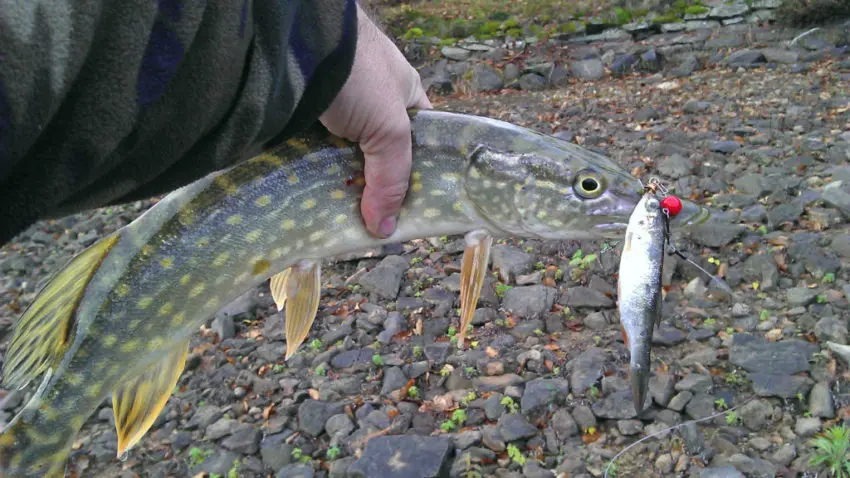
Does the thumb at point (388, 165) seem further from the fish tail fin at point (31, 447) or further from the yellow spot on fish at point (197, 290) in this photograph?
the fish tail fin at point (31, 447)

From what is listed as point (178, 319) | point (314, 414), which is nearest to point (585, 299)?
point (314, 414)

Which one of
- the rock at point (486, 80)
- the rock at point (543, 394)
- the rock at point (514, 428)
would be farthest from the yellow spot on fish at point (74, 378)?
the rock at point (486, 80)

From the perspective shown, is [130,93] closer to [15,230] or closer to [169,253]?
[15,230]

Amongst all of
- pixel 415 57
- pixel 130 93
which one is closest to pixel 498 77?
pixel 415 57

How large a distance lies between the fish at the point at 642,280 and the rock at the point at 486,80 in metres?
8.79

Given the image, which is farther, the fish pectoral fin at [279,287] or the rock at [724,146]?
the rock at [724,146]

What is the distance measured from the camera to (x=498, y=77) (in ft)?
36.4

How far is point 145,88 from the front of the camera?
1.55m

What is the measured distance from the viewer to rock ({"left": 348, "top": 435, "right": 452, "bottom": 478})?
3.54 metres

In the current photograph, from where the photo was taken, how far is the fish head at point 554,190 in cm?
242

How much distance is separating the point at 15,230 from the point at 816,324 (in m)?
4.19

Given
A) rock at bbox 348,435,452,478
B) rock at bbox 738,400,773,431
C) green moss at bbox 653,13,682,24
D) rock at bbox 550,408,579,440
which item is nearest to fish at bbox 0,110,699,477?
rock at bbox 348,435,452,478

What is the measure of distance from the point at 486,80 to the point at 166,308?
9218 millimetres

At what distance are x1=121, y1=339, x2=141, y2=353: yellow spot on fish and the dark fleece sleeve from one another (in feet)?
1.88
